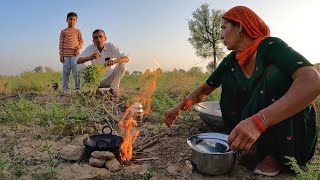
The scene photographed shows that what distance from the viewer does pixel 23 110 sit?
5383mm

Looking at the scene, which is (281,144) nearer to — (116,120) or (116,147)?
(116,147)

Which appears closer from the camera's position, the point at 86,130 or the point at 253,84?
the point at 253,84

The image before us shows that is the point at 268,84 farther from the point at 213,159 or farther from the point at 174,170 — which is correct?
the point at 174,170

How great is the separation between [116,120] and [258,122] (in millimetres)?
3556

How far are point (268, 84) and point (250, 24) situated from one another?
2.12 ft

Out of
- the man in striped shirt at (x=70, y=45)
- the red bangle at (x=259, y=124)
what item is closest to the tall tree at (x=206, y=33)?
the man in striped shirt at (x=70, y=45)

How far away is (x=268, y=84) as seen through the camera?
3.13 meters

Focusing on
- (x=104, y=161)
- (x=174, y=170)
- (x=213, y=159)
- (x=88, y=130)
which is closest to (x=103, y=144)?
Answer: (x=104, y=161)

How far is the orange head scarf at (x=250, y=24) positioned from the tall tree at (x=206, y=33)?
56.1 feet

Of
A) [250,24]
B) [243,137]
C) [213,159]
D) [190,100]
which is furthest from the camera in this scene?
[190,100]

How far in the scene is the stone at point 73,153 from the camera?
3.65 m

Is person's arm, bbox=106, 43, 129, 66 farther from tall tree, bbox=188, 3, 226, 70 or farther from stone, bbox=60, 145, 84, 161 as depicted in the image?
tall tree, bbox=188, 3, 226, 70

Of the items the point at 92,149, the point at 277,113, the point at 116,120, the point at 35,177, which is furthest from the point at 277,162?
the point at 116,120

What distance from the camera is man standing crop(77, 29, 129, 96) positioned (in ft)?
24.9
